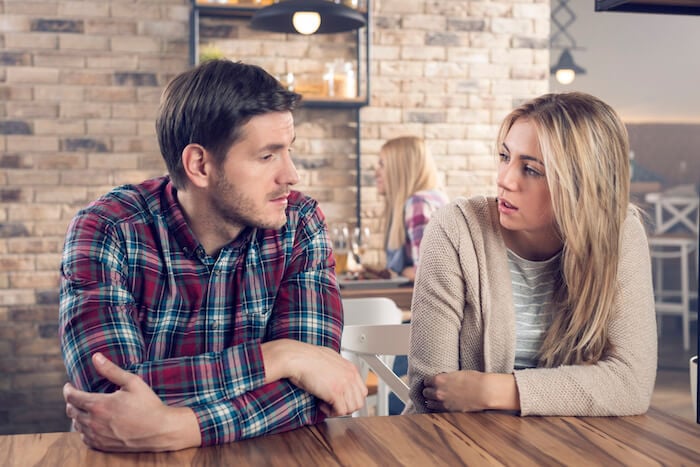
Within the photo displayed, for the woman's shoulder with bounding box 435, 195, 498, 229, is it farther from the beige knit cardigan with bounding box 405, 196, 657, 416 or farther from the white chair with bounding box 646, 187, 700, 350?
the white chair with bounding box 646, 187, 700, 350

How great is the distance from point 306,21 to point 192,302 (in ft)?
6.66

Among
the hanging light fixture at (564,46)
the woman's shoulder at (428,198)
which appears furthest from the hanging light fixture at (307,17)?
the hanging light fixture at (564,46)

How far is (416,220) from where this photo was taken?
3697mm

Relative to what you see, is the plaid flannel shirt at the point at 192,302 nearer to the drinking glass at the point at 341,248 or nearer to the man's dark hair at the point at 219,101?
the man's dark hair at the point at 219,101

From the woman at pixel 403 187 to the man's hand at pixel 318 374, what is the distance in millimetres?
2407

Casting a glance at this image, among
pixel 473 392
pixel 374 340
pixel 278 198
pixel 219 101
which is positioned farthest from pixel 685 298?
pixel 219 101

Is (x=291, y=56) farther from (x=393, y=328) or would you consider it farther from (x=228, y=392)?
(x=228, y=392)

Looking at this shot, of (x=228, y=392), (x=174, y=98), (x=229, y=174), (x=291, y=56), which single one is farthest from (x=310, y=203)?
(x=291, y=56)

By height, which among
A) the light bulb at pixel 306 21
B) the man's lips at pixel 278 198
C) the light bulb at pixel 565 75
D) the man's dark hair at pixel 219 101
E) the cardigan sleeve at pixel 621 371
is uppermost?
the light bulb at pixel 565 75

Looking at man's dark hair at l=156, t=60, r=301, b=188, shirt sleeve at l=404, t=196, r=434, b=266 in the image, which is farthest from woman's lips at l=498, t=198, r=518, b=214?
shirt sleeve at l=404, t=196, r=434, b=266

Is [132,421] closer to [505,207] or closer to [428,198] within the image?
[505,207]

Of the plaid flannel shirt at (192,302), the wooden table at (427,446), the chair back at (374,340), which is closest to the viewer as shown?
the wooden table at (427,446)

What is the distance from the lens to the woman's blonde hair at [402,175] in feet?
12.8

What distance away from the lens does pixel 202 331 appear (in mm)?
1500
